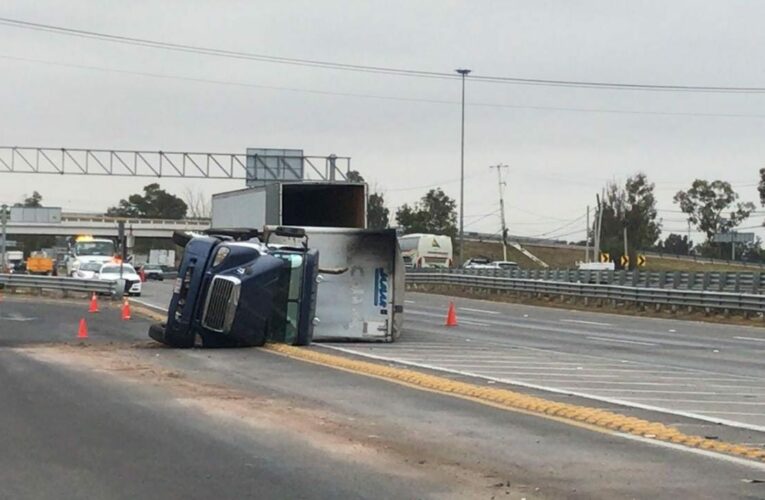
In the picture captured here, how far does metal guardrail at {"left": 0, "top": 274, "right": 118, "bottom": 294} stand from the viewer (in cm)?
4369

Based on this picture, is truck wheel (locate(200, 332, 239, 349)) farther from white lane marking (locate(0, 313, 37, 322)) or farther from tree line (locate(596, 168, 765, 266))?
tree line (locate(596, 168, 765, 266))

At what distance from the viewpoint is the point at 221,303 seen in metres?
20.0

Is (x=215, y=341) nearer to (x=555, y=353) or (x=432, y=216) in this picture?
(x=555, y=353)

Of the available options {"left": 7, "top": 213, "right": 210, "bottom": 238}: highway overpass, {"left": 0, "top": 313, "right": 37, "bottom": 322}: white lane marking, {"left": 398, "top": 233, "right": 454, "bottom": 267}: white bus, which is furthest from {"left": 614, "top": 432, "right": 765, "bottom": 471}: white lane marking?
{"left": 7, "top": 213, "right": 210, "bottom": 238}: highway overpass

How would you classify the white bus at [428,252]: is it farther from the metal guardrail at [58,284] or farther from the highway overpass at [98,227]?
the metal guardrail at [58,284]

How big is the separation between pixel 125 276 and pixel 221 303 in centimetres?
2871

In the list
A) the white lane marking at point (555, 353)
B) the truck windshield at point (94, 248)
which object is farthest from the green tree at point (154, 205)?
the white lane marking at point (555, 353)

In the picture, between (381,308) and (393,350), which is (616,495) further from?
(381,308)

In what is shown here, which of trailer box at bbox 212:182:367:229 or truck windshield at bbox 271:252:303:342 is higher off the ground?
trailer box at bbox 212:182:367:229

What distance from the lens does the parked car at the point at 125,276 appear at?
47125mm

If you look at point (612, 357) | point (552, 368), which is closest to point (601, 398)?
point (552, 368)

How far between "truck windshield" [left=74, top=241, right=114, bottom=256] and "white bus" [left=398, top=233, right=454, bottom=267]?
2357 cm

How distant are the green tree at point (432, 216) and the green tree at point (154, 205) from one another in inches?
1673

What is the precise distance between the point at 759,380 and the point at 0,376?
10.9 metres
